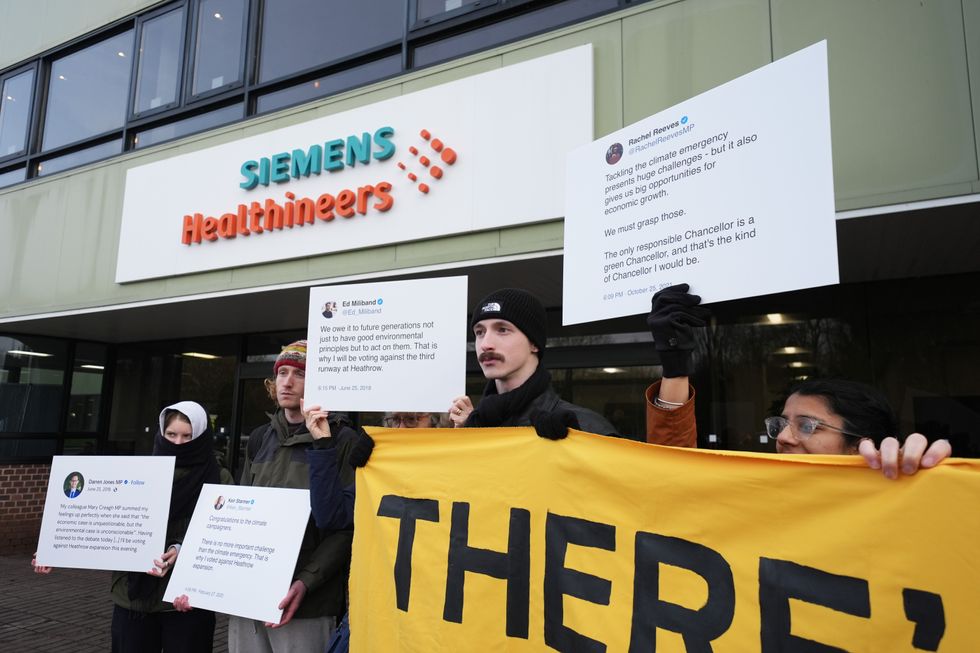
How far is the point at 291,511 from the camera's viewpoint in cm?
279

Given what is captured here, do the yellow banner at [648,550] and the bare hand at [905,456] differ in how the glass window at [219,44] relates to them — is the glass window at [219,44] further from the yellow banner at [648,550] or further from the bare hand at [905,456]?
the bare hand at [905,456]

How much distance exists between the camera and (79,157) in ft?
28.1

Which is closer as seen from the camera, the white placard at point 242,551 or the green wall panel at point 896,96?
the white placard at point 242,551

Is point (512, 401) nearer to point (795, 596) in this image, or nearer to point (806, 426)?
point (806, 426)

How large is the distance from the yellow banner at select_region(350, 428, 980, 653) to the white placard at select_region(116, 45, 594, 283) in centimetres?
296

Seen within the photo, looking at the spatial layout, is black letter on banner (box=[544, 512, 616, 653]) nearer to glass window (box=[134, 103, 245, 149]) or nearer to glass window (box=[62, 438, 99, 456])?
glass window (box=[134, 103, 245, 149])

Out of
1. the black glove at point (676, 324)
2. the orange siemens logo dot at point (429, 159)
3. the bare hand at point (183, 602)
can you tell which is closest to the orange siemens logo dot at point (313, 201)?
the orange siemens logo dot at point (429, 159)

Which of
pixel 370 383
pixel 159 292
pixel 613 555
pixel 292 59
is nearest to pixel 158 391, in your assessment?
pixel 159 292

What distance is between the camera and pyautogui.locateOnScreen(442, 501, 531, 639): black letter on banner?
2.07 m

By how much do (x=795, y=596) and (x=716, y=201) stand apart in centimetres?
116

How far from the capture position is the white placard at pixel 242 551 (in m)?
2.69

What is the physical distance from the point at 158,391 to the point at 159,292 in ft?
11.6

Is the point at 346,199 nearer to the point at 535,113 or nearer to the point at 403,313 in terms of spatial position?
the point at 535,113

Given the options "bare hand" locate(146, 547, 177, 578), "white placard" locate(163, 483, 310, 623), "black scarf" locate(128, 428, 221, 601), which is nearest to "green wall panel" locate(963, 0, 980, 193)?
"white placard" locate(163, 483, 310, 623)
